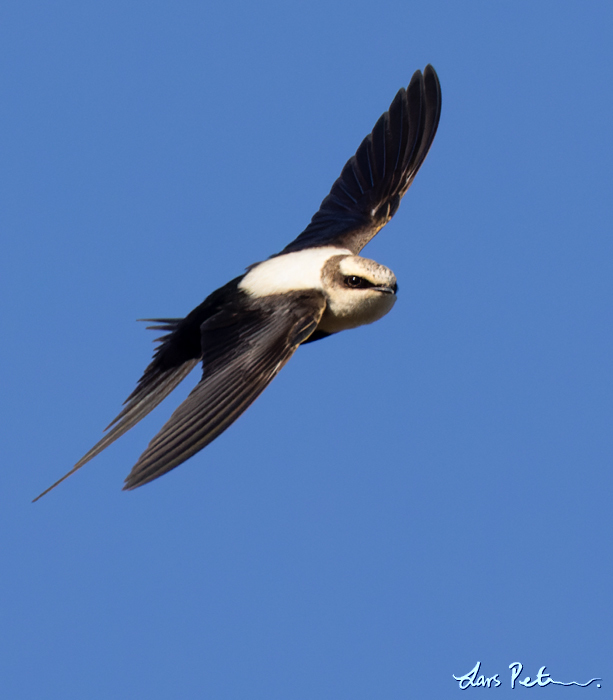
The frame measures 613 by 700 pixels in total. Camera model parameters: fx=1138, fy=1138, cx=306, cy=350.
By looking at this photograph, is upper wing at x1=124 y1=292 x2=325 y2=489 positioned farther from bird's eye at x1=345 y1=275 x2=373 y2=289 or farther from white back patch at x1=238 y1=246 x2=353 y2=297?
bird's eye at x1=345 y1=275 x2=373 y2=289

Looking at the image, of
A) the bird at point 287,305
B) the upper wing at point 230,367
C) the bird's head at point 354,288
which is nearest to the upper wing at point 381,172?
the bird at point 287,305

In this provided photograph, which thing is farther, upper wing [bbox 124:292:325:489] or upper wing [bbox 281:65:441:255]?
upper wing [bbox 281:65:441:255]

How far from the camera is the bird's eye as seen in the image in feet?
18.8

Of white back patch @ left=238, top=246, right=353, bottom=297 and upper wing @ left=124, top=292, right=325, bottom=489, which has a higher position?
white back patch @ left=238, top=246, right=353, bottom=297

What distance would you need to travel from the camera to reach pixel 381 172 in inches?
270

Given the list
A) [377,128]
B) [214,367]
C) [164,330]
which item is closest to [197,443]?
[214,367]

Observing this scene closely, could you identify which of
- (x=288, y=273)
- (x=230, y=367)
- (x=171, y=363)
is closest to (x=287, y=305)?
(x=288, y=273)

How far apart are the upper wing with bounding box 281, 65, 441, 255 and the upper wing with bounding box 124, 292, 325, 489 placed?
0.99 meters

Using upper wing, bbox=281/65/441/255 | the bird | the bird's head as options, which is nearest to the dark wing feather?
the bird

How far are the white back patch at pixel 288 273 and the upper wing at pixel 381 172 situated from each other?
0.32m

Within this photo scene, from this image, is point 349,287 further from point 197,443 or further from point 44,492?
point 44,492

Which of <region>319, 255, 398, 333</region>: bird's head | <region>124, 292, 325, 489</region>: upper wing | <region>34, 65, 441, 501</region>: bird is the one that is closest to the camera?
<region>124, 292, 325, 489</region>: upper wing

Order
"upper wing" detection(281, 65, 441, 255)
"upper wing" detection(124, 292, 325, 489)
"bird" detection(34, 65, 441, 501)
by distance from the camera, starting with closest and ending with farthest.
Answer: "upper wing" detection(124, 292, 325, 489) < "bird" detection(34, 65, 441, 501) < "upper wing" detection(281, 65, 441, 255)

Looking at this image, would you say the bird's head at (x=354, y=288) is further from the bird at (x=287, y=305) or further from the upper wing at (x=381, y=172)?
the upper wing at (x=381, y=172)
